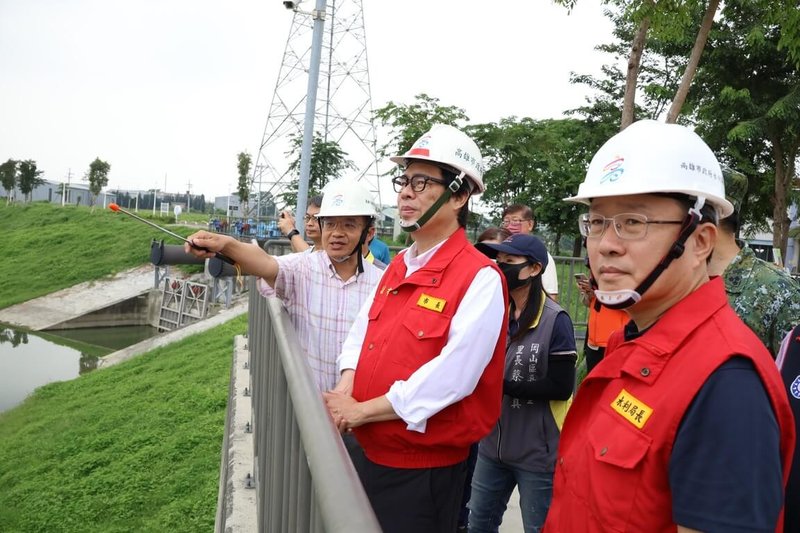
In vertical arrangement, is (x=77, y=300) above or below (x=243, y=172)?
below

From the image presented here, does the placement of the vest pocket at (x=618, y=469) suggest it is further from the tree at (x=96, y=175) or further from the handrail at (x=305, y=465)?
the tree at (x=96, y=175)

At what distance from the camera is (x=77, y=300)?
29.7 metres

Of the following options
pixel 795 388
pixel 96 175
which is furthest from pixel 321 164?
pixel 96 175

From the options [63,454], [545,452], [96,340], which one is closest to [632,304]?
[545,452]

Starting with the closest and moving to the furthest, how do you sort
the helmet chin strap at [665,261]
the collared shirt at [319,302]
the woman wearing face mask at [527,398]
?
the helmet chin strap at [665,261] < the woman wearing face mask at [527,398] < the collared shirt at [319,302]

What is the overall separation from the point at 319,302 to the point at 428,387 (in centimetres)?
132

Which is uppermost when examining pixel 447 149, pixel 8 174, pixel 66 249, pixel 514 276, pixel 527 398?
pixel 8 174

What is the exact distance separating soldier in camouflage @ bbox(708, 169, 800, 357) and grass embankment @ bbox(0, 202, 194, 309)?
3069 centimetres

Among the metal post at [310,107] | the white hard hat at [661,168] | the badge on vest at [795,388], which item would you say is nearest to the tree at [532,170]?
the metal post at [310,107]

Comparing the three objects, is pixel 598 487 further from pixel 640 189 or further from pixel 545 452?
pixel 545 452

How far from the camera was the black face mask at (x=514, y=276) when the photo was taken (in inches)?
112

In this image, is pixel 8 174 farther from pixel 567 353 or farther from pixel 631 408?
pixel 631 408

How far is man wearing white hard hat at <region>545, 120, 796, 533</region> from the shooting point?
100 cm

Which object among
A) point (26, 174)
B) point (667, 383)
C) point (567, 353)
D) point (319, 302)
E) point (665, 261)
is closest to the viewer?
point (667, 383)
